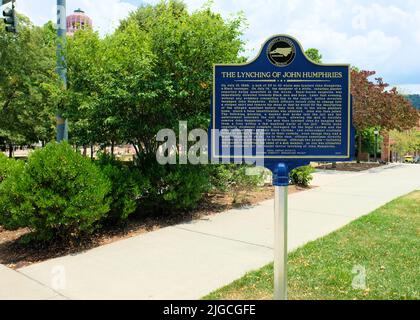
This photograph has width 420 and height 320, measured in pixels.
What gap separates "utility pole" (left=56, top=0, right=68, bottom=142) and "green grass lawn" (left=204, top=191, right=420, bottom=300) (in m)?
5.32

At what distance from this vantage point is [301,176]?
12.9m

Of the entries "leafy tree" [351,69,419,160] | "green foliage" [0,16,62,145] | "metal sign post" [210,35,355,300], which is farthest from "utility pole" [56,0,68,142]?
"leafy tree" [351,69,419,160]

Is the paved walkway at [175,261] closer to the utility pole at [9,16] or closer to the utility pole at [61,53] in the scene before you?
the utility pole at [61,53]

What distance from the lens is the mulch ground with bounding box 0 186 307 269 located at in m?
5.76

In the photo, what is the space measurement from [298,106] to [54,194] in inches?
150

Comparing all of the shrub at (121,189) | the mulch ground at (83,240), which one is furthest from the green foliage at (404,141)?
the shrub at (121,189)

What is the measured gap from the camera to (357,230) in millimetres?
7039

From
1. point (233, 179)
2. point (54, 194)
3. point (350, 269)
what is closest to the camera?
point (350, 269)

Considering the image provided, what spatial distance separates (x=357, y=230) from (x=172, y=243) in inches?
136

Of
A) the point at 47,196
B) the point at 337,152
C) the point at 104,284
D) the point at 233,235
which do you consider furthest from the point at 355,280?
the point at 47,196

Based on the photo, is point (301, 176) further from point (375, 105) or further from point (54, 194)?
point (375, 105)

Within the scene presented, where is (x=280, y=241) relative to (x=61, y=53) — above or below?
below

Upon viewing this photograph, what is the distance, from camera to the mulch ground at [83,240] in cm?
576

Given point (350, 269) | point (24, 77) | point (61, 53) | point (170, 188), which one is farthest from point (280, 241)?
point (24, 77)
